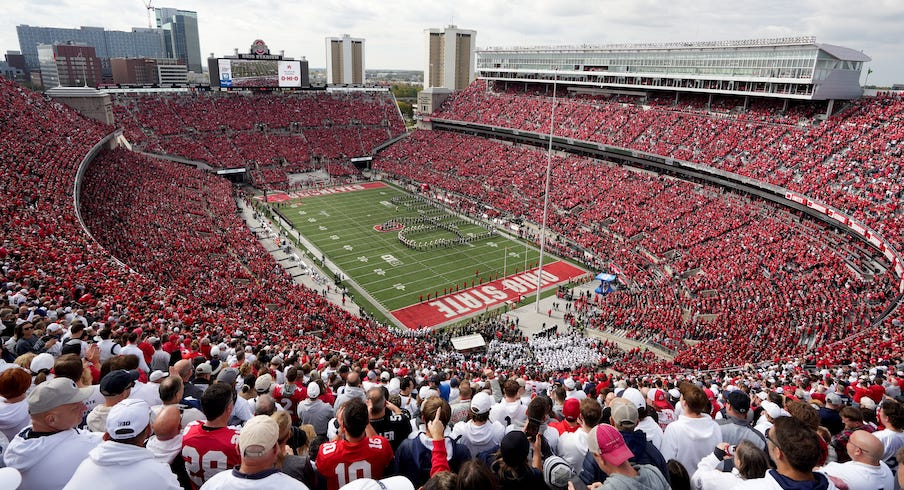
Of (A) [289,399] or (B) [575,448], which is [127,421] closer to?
(B) [575,448]

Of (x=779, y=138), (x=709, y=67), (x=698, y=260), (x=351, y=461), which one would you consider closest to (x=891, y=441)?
(x=351, y=461)

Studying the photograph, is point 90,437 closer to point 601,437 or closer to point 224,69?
point 601,437

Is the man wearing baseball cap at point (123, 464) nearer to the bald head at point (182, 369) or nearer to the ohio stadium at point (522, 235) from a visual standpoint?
the ohio stadium at point (522, 235)

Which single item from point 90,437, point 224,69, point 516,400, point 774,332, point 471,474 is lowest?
point 774,332

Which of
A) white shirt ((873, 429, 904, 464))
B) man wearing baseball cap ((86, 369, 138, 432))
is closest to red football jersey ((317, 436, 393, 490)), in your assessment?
man wearing baseball cap ((86, 369, 138, 432))

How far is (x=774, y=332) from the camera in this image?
64.2 ft

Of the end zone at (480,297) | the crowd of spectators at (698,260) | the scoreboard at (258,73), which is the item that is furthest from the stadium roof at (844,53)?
the scoreboard at (258,73)

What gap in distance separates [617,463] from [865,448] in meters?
2.22

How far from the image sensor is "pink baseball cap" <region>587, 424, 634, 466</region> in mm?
3446

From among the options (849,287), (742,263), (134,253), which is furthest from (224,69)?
(849,287)

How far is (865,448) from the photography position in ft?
13.2

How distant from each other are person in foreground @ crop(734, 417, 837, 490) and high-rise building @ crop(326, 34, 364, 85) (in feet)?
452

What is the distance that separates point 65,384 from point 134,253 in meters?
22.2

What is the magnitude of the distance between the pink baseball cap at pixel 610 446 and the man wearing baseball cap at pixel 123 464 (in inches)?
108
